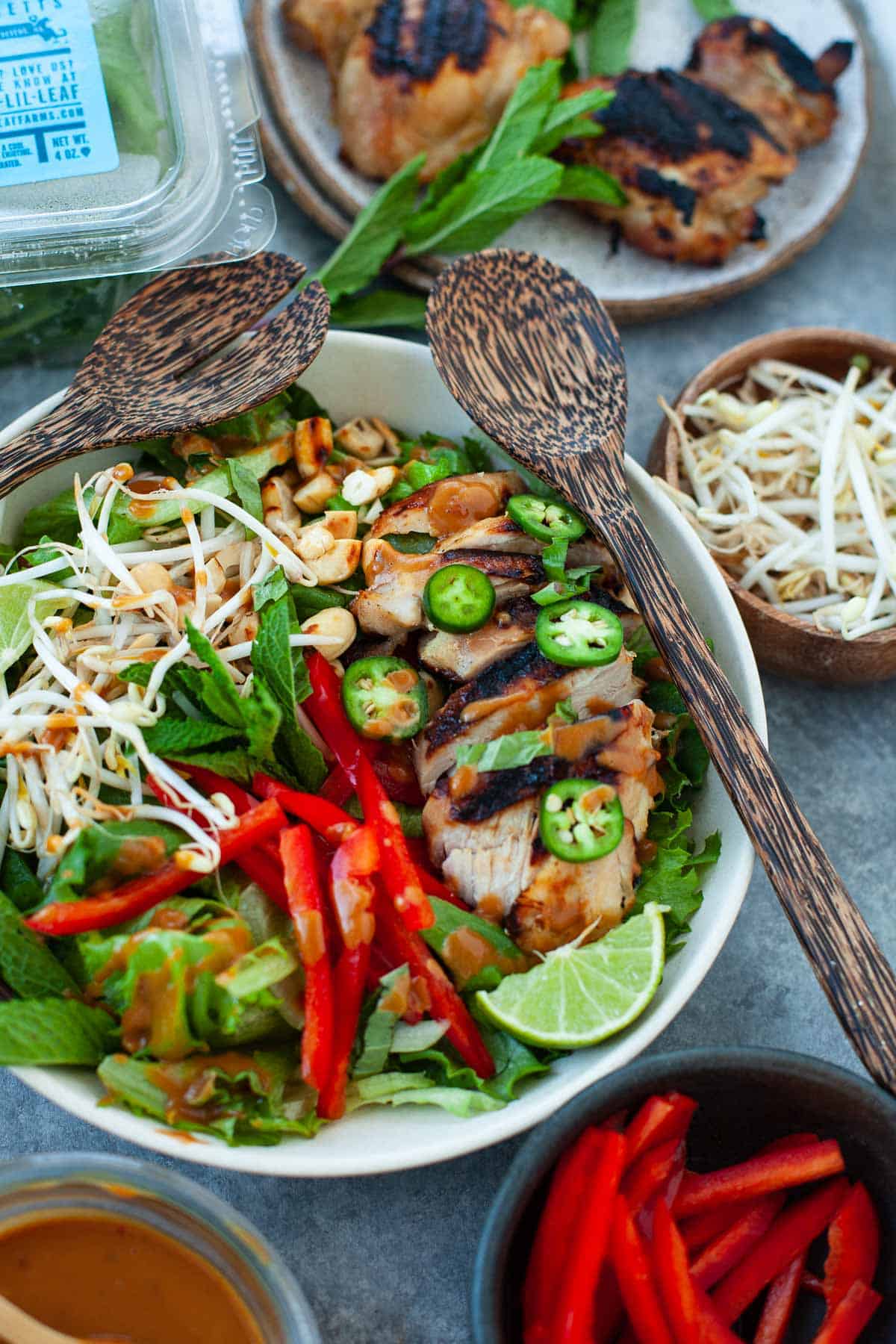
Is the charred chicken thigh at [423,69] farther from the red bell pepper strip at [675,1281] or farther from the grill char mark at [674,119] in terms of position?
the red bell pepper strip at [675,1281]

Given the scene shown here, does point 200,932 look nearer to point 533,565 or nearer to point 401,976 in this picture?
point 401,976

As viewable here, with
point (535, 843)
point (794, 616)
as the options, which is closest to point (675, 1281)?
point (535, 843)

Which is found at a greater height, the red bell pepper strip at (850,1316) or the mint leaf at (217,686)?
the mint leaf at (217,686)

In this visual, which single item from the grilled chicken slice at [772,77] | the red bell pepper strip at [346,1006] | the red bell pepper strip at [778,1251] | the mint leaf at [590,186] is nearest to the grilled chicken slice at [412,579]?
the red bell pepper strip at [346,1006]

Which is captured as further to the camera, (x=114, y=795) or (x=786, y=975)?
(x=786, y=975)

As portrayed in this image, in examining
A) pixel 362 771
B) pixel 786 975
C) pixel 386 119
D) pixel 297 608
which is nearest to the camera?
pixel 362 771

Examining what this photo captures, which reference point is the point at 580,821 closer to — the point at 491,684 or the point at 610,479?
the point at 491,684

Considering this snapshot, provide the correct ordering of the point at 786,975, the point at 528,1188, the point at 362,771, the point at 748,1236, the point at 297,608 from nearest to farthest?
the point at 528,1188, the point at 748,1236, the point at 362,771, the point at 297,608, the point at 786,975

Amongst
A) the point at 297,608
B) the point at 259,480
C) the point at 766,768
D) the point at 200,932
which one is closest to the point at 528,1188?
the point at 200,932
